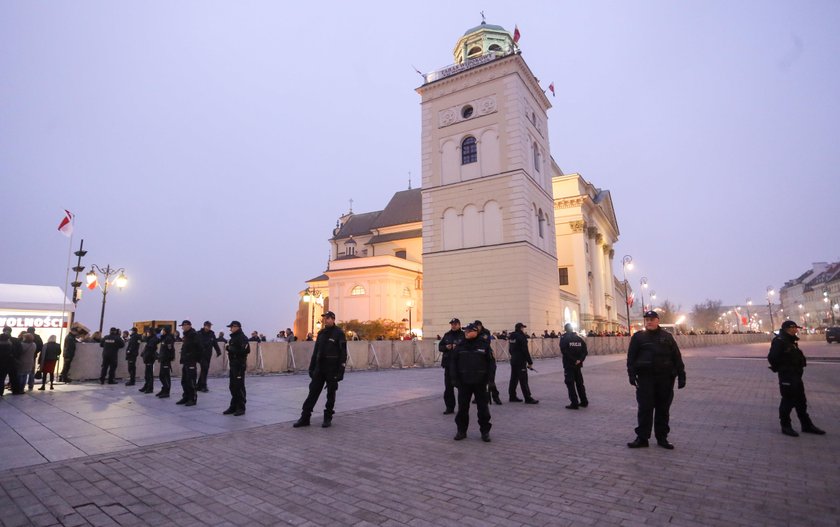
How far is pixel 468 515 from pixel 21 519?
3800mm

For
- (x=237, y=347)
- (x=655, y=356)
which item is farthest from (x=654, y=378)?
(x=237, y=347)

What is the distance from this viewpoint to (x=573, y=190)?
155ft

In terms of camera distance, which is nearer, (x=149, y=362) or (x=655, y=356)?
(x=655, y=356)

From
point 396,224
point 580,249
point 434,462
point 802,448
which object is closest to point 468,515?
point 434,462

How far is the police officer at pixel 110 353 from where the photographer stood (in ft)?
46.4

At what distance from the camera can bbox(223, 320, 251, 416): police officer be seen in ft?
28.6

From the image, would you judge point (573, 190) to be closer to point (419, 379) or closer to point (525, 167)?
point (525, 167)

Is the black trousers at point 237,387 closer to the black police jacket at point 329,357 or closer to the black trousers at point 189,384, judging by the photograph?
the black trousers at point 189,384

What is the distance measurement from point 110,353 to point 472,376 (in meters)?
13.0

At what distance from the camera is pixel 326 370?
7832 mm

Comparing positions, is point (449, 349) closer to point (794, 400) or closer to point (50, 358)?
point (794, 400)

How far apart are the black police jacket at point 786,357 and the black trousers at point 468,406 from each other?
461cm

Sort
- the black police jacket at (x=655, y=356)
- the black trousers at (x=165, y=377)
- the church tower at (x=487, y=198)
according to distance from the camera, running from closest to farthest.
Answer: the black police jacket at (x=655, y=356) < the black trousers at (x=165, y=377) < the church tower at (x=487, y=198)

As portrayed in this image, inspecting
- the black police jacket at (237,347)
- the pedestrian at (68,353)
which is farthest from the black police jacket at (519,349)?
the pedestrian at (68,353)
